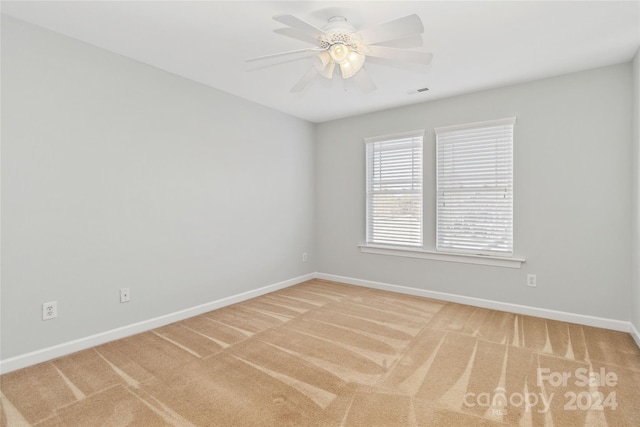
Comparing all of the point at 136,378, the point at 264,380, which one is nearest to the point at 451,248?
the point at 264,380

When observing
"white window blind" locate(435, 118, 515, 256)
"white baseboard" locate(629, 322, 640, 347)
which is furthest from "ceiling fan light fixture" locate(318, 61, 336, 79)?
"white baseboard" locate(629, 322, 640, 347)

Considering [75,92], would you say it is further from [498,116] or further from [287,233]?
[498,116]

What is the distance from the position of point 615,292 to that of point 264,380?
3.36 m

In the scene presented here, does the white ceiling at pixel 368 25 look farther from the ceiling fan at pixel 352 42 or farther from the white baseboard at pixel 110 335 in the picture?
the white baseboard at pixel 110 335

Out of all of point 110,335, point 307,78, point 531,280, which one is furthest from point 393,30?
point 110,335

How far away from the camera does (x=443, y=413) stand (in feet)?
6.01

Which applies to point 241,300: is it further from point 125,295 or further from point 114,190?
point 114,190

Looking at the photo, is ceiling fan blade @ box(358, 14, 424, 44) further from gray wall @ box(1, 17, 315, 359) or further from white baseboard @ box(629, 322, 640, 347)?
white baseboard @ box(629, 322, 640, 347)

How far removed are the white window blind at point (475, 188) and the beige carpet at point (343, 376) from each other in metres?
0.92

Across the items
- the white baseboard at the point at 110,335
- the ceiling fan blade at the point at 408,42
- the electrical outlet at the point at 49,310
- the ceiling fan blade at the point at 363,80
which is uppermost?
the ceiling fan blade at the point at 408,42

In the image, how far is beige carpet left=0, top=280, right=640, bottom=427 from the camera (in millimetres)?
1820

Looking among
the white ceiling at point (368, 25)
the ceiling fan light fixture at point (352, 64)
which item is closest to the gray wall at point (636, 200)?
the white ceiling at point (368, 25)

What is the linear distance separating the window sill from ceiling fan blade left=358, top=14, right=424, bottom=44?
2.74 m

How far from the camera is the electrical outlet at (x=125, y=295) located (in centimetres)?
288
